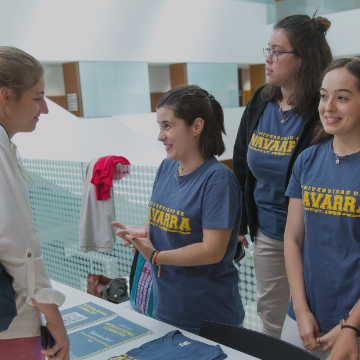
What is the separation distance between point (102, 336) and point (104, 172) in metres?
2.06

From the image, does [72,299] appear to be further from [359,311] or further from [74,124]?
[74,124]

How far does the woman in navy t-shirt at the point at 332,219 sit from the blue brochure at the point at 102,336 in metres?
0.62

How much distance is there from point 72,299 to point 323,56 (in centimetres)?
165

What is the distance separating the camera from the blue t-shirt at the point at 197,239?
1905 millimetres

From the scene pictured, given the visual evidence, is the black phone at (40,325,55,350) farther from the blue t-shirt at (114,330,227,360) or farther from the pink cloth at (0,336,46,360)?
the blue t-shirt at (114,330,227,360)

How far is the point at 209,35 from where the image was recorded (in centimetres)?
1192

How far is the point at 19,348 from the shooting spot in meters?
1.33

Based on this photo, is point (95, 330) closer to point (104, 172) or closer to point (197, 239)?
point (197, 239)

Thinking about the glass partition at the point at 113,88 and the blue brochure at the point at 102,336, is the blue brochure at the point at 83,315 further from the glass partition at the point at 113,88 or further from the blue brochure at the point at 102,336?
the glass partition at the point at 113,88

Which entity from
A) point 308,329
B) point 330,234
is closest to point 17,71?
point 330,234

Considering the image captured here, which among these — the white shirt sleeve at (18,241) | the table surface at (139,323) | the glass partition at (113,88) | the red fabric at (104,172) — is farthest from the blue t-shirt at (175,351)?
the glass partition at (113,88)

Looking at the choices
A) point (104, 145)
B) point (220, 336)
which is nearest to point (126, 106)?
point (104, 145)

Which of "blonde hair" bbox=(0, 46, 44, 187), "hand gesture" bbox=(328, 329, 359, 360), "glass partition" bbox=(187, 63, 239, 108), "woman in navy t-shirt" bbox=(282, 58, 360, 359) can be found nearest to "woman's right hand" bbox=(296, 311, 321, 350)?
"woman in navy t-shirt" bbox=(282, 58, 360, 359)

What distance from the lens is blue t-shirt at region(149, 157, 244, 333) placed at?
6.25 feet
